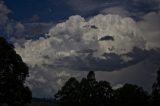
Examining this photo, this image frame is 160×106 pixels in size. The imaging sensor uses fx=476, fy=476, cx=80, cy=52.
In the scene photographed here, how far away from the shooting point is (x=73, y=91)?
123 metres

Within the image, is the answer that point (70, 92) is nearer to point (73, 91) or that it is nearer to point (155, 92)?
point (73, 91)

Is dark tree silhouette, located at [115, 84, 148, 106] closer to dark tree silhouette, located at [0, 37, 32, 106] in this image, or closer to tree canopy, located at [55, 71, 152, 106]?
tree canopy, located at [55, 71, 152, 106]

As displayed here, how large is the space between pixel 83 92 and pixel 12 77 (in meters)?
66.1

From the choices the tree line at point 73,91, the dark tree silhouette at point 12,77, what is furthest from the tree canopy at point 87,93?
the dark tree silhouette at point 12,77

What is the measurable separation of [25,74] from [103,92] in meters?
69.2

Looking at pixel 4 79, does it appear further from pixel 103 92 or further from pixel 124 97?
pixel 124 97

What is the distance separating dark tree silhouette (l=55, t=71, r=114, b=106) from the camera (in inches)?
4801

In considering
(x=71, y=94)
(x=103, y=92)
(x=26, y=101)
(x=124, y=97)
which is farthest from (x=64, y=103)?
(x=26, y=101)

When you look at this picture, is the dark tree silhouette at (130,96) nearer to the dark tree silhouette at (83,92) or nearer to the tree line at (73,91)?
the tree line at (73,91)

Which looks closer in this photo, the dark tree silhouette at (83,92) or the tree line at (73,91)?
the tree line at (73,91)

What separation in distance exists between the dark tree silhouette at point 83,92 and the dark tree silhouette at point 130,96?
11.1 meters

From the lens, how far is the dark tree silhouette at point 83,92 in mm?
121938

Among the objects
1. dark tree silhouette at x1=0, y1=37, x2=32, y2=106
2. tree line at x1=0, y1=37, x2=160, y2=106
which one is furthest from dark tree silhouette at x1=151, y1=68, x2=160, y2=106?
dark tree silhouette at x1=0, y1=37, x2=32, y2=106

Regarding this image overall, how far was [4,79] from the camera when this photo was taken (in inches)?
2264
